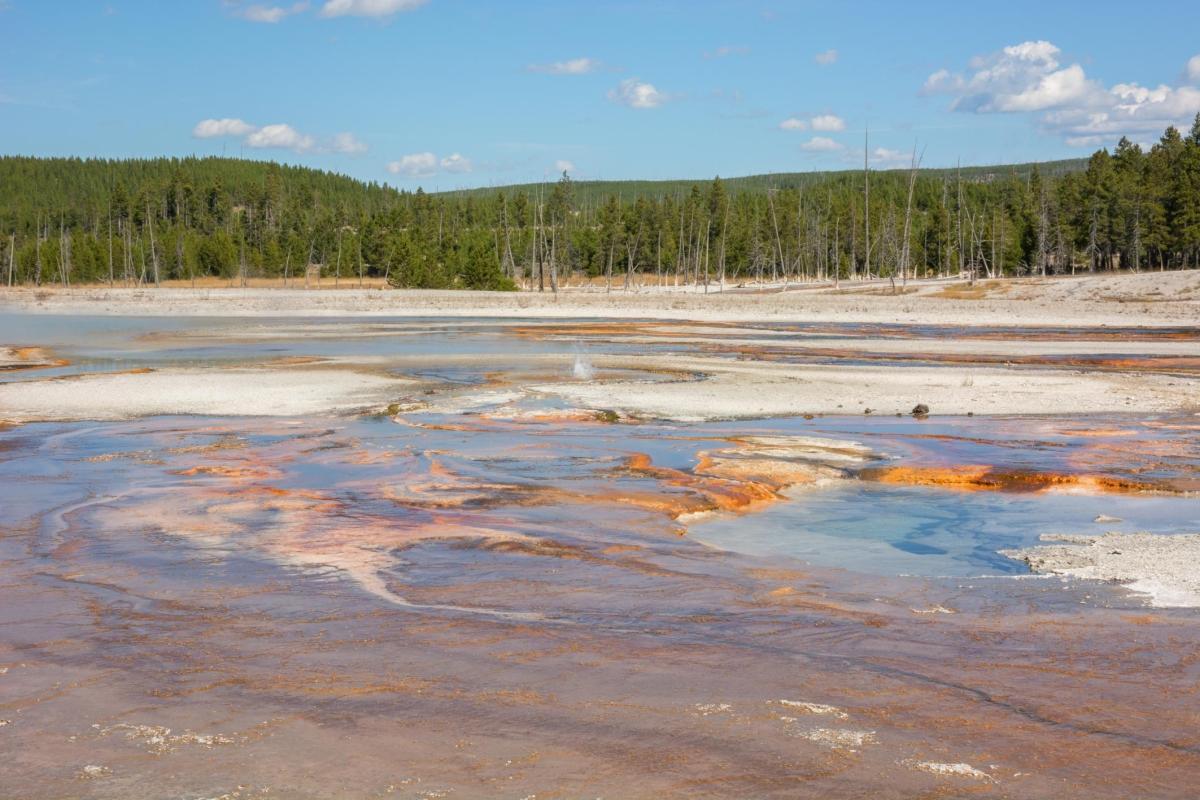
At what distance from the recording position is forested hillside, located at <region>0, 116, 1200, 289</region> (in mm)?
98562

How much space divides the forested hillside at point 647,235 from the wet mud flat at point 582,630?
82718 mm

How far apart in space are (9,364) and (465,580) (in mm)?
28251

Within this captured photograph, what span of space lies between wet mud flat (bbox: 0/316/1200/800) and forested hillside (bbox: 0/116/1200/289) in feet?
271

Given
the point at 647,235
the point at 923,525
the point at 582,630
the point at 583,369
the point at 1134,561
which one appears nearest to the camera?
the point at 582,630

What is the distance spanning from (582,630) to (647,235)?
125380 mm

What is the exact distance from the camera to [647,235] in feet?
433

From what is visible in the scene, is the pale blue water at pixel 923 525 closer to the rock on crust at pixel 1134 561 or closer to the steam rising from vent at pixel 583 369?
the rock on crust at pixel 1134 561

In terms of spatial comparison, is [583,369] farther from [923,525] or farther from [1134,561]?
[1134,561]

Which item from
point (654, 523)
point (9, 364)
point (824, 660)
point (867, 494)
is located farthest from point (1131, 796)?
point (9, 364)

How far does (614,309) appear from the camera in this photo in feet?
233

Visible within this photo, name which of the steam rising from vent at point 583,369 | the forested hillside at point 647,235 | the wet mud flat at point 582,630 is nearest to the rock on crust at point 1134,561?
the wet mud flat at point 582,630

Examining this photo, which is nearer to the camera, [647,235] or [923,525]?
[923,525]

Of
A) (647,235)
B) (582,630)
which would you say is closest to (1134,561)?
(582,630)

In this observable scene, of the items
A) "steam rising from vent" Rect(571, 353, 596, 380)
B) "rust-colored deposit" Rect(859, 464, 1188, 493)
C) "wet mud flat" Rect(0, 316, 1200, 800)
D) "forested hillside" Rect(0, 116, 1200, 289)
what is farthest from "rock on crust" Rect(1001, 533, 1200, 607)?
"forested hillside" Rect(0, 116, 1200, 289)
